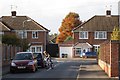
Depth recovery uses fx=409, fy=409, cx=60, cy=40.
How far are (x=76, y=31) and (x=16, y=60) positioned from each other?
177ft

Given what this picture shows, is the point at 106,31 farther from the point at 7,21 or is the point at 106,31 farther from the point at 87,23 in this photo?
the point at 7,21

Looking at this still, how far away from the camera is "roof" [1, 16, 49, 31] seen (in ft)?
271

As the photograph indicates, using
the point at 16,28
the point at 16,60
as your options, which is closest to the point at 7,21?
the point at 16,28

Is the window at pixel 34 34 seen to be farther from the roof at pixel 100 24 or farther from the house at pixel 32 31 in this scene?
the roof at pixel 100 24

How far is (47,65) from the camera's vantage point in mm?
36969

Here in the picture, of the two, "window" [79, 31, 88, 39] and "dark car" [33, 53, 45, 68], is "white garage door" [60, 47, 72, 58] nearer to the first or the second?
"window" [79, 31, 88, 39]

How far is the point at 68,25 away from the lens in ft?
351

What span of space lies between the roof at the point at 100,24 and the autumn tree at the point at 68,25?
70.7ft

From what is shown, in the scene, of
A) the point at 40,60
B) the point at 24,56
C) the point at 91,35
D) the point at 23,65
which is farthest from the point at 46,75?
the point at 91,35

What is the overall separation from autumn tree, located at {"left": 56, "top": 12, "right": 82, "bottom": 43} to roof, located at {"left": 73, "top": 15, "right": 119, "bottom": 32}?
21.5 m

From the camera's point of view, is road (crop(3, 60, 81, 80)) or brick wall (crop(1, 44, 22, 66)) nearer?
road (crop(3, 60, 81, 80))

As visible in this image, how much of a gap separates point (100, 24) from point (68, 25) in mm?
23624

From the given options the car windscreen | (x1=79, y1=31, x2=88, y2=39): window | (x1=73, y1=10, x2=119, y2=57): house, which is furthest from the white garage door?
the car windscreen

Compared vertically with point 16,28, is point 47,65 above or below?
below
